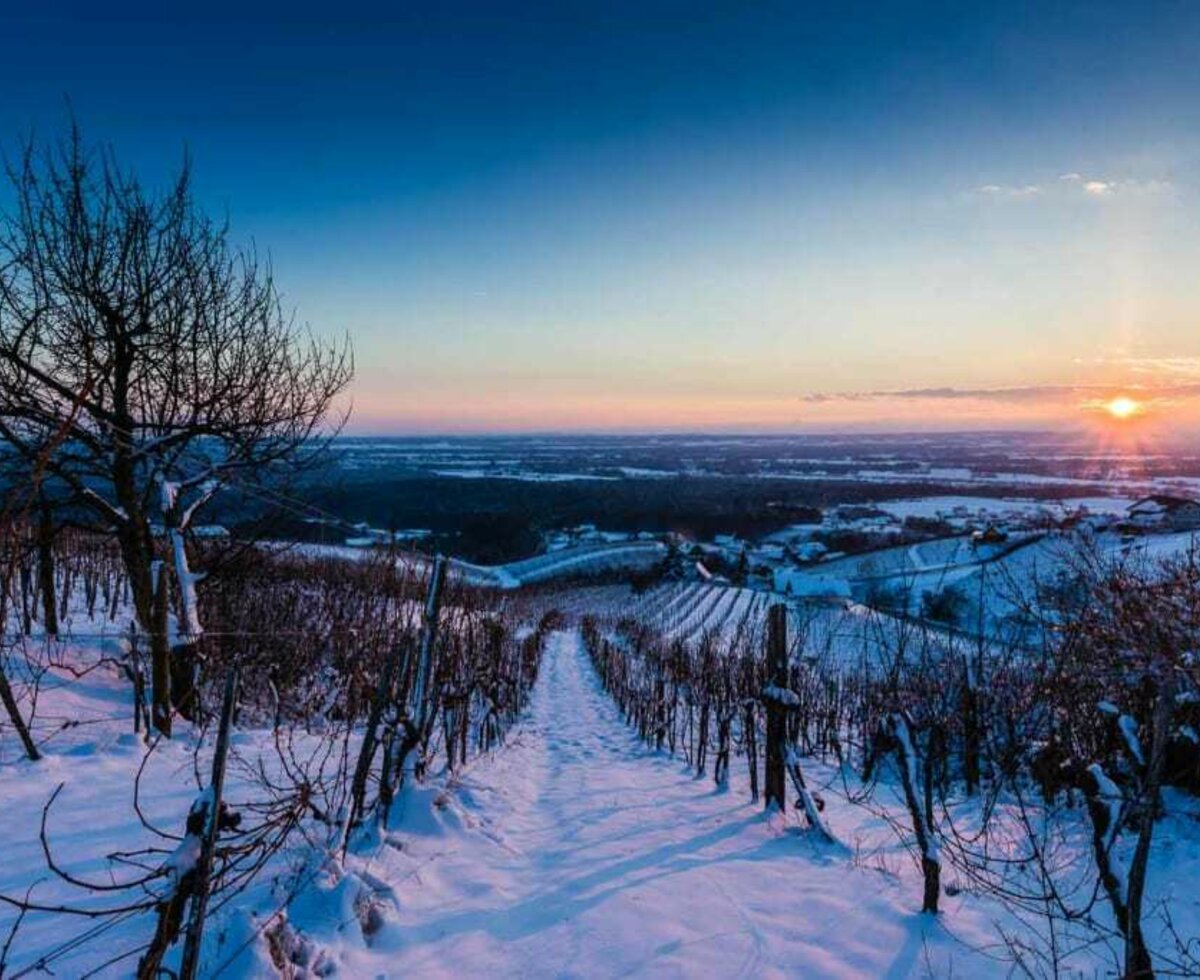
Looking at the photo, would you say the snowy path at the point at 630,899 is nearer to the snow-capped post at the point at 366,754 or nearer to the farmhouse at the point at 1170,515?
the snow-capped post at the point at 366,754

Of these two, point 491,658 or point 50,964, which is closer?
point 50,964

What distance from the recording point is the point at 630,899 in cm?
403

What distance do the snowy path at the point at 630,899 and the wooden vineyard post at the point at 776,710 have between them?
0.29 m

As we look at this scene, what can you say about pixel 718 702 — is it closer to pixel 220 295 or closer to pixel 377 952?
pixel 377 952

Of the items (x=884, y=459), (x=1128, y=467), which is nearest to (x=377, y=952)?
(x=1128, y=467)

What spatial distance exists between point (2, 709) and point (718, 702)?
6.98 metres

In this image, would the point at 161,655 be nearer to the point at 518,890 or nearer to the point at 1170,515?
the point at 518,890

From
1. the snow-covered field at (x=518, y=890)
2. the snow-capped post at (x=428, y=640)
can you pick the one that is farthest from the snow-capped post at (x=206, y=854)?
the snow-capped post at (x=428, y=640)

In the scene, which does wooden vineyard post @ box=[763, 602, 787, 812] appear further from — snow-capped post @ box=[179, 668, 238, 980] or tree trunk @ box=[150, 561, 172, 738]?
tree trunk @ box=[150, 561, 172, 738]

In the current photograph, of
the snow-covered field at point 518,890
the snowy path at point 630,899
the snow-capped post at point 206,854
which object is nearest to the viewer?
the snow-capped post at point 206,854

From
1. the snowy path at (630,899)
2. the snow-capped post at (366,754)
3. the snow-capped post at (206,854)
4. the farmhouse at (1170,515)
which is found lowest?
the farmhouse at (1170,515)

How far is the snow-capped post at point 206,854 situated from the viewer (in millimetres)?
2264

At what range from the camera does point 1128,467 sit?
440ft

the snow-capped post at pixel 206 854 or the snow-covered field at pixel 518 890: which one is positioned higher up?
the snow-capped post at pixel 206 854
